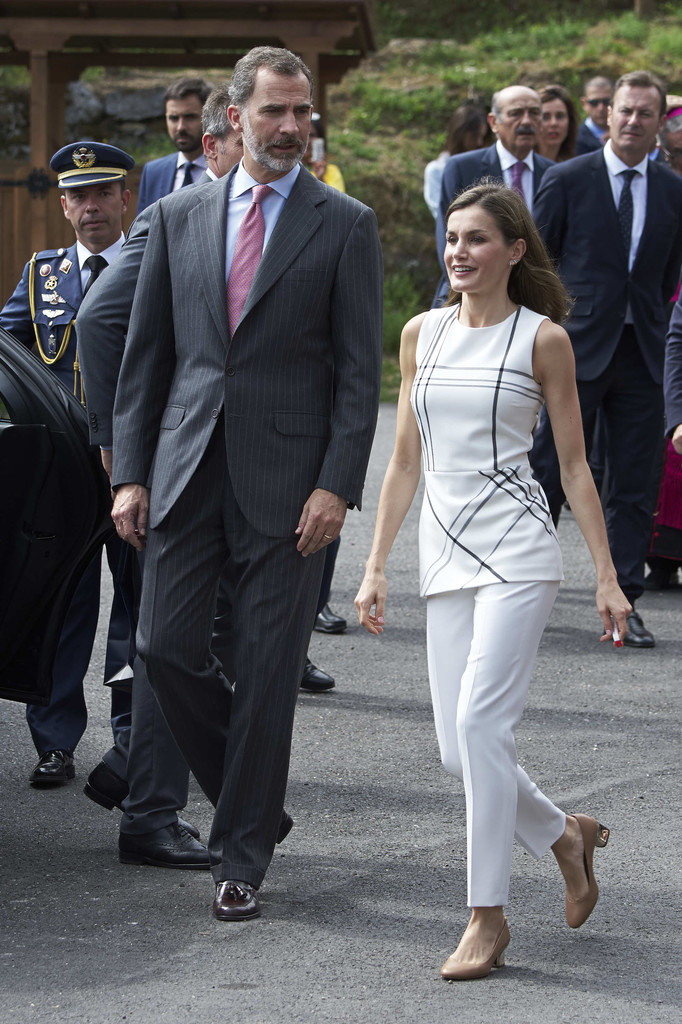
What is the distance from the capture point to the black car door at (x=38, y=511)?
3.84 m

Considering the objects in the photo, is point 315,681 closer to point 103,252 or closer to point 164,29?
point 103,252

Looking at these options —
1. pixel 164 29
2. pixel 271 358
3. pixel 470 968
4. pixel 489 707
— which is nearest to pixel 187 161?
pixel 271 358

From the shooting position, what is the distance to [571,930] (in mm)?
3594

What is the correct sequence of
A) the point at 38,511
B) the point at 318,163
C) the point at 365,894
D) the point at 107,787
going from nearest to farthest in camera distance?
the point at 365,894, the point at 38,511, the point at 107,787, the point at 318,163

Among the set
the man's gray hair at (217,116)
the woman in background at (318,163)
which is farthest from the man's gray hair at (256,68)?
the woman in background at (318,163)

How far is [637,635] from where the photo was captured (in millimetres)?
6602

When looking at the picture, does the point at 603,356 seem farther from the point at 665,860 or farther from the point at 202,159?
the point at 665,860

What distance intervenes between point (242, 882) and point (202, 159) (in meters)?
4.25

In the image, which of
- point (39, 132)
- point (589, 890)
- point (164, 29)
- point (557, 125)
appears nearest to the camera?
point (589, 890)

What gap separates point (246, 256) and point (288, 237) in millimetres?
126

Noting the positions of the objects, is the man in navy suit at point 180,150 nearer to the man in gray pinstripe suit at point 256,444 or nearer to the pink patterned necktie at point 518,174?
the pink patterned necktie at point 518,174

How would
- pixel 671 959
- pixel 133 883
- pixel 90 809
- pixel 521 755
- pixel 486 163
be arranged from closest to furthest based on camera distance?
pixel 671 959 → pixel 133 883 → pixel 90 809 → pixel 521 755 → pixel 486 163

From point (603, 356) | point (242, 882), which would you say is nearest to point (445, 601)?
point (242, 882)

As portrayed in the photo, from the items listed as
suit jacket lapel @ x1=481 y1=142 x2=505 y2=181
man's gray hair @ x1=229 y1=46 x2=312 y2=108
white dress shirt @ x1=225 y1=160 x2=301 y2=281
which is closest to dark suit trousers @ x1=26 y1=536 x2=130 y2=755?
white dress shirt @ x1=225 y1=160 x2=301 y2=281
